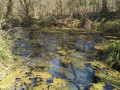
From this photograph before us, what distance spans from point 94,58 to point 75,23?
10723 millimetres

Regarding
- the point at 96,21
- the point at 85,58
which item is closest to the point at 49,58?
the point at 85,58

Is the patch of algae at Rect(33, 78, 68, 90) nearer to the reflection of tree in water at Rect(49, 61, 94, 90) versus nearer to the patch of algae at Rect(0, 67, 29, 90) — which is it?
the reflection of tree in water at Rect(49, 61, 94, 90)

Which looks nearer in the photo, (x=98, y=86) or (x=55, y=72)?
(x=98, y=86)

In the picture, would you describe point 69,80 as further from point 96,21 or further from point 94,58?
point 96,21

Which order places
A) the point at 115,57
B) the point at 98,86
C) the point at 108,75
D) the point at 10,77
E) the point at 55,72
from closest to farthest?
the point at 98,86
the point at 10,77
the point at 108,75
the point at 55,72
the point at 115,57

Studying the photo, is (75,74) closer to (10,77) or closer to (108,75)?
(108,75)

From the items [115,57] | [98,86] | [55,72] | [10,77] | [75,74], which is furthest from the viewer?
[115,57]

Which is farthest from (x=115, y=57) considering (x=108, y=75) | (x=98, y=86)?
(x=98, y=86)

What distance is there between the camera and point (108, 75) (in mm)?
4629

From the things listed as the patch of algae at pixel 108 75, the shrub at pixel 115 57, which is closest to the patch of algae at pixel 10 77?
the patch of algae at pixel 108 75

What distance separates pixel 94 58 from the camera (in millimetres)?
6254

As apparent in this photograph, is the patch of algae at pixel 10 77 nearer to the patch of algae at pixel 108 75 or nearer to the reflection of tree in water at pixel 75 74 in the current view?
the reflection of tree in water at pixel 75 74

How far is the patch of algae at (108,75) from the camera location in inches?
165

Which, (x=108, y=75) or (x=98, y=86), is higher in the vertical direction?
Result: (x=108, y=75)
